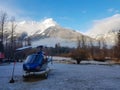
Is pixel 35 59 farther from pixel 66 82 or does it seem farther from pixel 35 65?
pixel 66 82

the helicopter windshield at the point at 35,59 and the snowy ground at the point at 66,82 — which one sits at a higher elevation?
the helicopter windshield at the point at 35,59

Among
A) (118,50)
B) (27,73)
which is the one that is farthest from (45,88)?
(118,50)

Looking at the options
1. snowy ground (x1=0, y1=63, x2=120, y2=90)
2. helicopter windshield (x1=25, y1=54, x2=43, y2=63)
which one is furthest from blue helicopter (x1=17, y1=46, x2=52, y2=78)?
snowy ground (x1=0, y1=63, x2=120, y2=90)

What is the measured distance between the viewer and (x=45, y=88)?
55.4ft

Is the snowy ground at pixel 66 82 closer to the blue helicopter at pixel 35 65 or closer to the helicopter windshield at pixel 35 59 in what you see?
the blue helicopter at pixel 35 65

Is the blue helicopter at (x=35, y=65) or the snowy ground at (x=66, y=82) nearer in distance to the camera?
the snowy ground at (x=66, y=82)

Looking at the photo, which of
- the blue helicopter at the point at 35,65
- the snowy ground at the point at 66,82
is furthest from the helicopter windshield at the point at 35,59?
the snowy ground at the point at 66,82

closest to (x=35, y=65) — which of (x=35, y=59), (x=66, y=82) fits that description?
(x=35, y=59)

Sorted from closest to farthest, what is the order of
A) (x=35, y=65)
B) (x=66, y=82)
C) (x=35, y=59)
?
(x=66, y=82) → (x=35, y=65) → (x=35, y=59)

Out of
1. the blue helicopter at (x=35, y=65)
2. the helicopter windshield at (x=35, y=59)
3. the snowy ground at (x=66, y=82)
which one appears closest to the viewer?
the snowy ground at (x=66, y=82)

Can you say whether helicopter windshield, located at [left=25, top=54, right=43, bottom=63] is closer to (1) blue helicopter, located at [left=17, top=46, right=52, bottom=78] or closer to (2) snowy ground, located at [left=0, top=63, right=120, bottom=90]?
Answer: (1) blue helicopter, located at [left=17, top=46, right=52, bottom=78]

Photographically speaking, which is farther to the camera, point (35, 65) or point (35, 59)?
point (35, 59)

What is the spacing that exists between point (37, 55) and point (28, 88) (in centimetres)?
861

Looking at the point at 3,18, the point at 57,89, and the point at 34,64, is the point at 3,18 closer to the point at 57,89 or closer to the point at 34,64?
the point at 34,64
